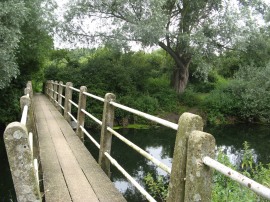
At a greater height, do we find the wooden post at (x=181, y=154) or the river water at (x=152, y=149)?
the wooden post at (x=181, y=154)

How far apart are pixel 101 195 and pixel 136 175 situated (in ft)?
27.2

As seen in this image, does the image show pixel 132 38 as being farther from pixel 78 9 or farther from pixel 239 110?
pixel 239 110

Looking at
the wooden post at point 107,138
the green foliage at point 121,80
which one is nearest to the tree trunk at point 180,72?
the green foliage at point 121,80

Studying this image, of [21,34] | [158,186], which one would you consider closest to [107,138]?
[158,186]

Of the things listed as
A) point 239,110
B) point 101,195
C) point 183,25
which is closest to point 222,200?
point 101,195

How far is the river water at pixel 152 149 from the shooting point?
11.0m

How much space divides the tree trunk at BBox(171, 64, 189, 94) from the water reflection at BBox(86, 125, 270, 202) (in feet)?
14.1

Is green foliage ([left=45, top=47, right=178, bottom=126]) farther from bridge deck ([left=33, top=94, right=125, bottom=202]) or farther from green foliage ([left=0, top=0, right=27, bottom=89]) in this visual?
bridge deck ([left=33, top=94, right=125, bottom=202])

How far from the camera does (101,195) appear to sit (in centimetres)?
347

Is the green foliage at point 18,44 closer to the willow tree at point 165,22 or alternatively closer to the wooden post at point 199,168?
the willow tree at point 165,22

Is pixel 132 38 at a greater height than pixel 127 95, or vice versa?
pixel 132 38

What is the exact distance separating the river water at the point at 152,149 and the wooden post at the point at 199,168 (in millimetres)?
7886

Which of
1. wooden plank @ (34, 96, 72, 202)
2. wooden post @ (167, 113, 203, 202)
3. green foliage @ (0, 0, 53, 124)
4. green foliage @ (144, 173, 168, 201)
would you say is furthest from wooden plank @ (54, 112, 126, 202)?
green foliage @ (0, 0, 53, 124)

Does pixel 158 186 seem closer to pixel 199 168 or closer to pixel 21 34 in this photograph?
pixel 199 168
